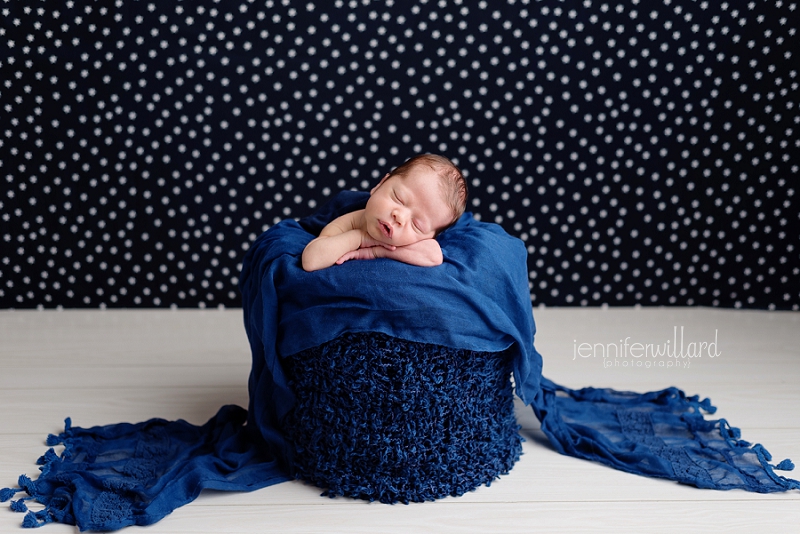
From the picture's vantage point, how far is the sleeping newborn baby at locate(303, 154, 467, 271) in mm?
1400

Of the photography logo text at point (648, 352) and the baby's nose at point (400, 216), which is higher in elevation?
the baby's nose at point (400, 216)

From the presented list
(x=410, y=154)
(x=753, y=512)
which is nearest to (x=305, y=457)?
(x=753, y=512)

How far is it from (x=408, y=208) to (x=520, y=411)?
733 millimetres

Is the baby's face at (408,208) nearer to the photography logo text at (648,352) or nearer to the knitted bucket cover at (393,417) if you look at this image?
the knitted bucket cover at (393,417)

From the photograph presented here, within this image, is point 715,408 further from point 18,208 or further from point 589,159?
point 18,208

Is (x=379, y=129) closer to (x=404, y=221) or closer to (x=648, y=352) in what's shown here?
(x=648, y=352)

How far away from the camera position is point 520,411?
6.31 feet

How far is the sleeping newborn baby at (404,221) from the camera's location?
1400mm

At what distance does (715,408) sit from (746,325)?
35.8 inches

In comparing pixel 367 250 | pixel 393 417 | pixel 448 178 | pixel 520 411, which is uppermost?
pixel 448 178

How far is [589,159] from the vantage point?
108 inches

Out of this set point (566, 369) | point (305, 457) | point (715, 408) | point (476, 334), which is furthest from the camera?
point (566, 369)

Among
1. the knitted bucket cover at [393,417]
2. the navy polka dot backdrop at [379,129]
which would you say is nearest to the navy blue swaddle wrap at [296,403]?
the knitted bucket cover at [393,417]

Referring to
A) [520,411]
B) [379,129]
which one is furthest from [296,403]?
[379,129]
